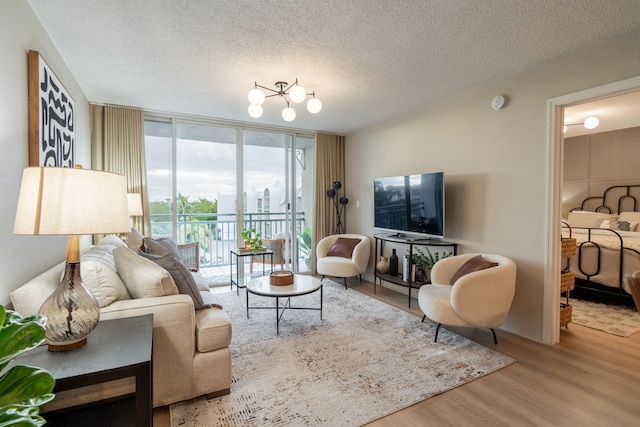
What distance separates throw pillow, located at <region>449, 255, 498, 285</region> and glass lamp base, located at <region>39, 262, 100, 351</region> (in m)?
2.83

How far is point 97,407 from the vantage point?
1584 millimetres

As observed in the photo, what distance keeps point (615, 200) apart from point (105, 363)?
25.0ft

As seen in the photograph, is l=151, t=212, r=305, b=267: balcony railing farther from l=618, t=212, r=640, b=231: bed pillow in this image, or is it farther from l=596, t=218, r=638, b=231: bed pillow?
l=618, t=212, r=640, b=231: bed pillow

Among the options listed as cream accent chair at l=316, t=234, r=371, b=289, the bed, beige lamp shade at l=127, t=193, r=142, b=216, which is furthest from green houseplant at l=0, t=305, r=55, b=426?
the bed

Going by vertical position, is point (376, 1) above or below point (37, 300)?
above

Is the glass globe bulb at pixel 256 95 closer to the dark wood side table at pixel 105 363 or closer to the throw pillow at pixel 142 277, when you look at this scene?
the throw pillow at pixel 142 277

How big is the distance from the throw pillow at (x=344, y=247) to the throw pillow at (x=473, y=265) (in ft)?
5.93

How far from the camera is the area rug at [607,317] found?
3.02 m

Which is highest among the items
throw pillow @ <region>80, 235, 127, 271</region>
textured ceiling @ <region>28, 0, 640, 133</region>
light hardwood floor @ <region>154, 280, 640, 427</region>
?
textured ceiling @ <region>28, 0, 640, 133</region>

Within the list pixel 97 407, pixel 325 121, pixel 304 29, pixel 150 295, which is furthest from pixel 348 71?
pixel 97 407

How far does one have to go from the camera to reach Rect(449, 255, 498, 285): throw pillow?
9.32 feet

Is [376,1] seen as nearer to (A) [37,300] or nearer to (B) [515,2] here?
(B) [515,2]

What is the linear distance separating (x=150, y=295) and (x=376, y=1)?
225cm

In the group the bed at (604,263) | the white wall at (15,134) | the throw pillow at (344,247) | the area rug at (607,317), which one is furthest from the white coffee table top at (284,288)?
the area rug at (607,317)
